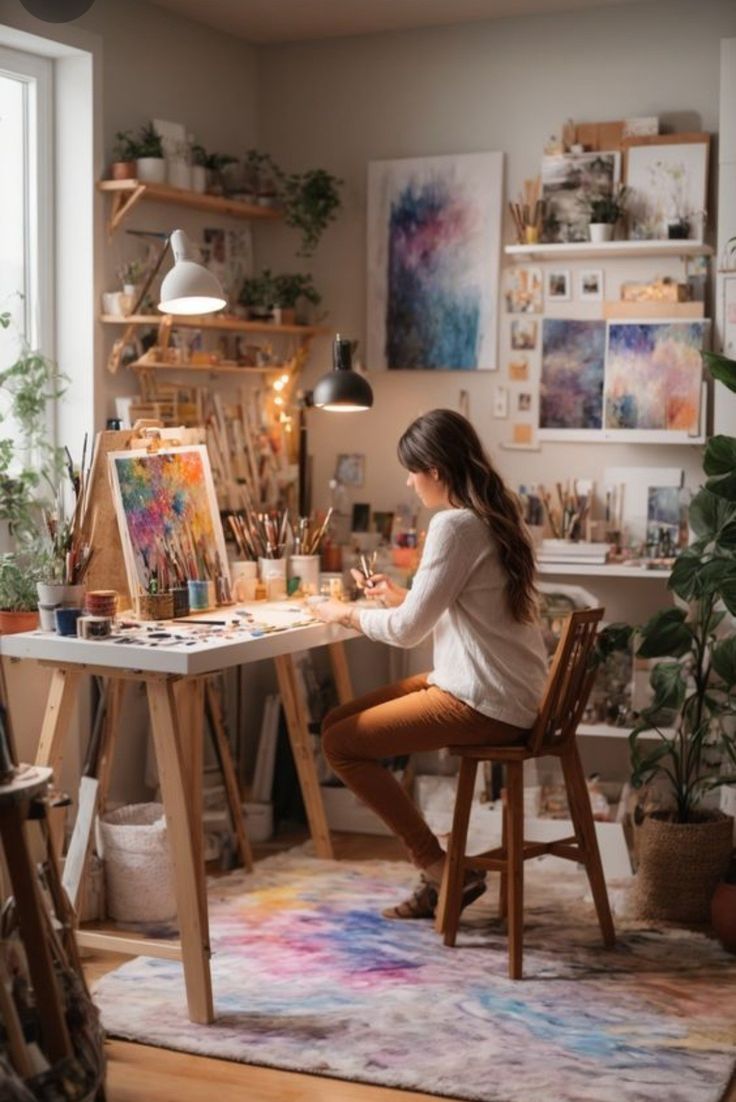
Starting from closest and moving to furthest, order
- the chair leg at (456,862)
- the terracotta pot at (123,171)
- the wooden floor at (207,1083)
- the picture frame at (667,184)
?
the wooden floor at (207,1083) < the chair leg at (456,862) < the terracotta pot at (123,171) < the picture frame at (667,184)

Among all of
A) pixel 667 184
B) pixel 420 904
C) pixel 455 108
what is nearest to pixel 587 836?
Answer: pixel 420 904

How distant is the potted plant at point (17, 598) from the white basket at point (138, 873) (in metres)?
0.68

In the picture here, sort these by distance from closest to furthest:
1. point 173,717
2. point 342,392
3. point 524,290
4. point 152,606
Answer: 1. point 173,717
2. point 152,606
3. point 342,392
4. point 524,290

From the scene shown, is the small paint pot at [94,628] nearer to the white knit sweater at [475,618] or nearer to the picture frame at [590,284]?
the white knit sweater at [475,618]

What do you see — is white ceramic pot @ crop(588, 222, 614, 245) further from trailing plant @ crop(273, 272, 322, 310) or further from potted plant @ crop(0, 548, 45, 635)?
potted plant @ crop(0, 548, 45, 635)

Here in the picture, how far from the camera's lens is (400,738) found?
439cm

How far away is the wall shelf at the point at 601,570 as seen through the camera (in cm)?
519

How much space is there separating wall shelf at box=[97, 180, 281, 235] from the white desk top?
1377 mm

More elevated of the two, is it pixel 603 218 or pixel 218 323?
pixel 603 218

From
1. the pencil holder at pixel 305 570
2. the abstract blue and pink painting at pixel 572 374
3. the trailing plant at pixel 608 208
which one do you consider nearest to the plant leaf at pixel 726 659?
the abstract blue and pink painting at pixel 572 374

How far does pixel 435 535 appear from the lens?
169 inches

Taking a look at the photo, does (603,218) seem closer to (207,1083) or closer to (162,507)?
(162,507)

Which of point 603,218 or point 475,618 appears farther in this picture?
point 603,218

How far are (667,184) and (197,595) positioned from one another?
213 centimetres
